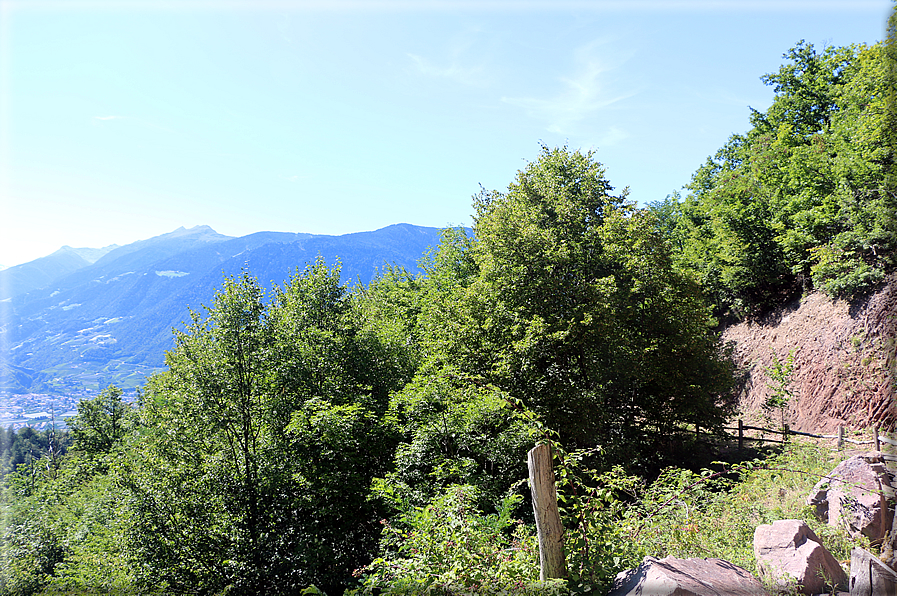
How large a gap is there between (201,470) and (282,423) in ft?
7.52

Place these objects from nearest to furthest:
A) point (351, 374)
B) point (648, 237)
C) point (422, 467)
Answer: point (422, 467) < point (351, 374) < point (648, 237)

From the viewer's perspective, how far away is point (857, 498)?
5.76 metres

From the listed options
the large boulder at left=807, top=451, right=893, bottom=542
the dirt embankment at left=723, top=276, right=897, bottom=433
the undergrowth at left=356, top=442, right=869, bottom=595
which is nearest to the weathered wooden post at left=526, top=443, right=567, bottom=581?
the undergrowth at left=356, top=442, right=869, bottom=595

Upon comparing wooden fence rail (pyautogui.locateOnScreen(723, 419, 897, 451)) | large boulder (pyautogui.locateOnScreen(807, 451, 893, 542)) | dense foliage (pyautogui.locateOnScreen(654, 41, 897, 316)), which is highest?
dense foliage (pyautogui.locateOnScreen(654, 41, 897, 316))

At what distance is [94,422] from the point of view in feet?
104

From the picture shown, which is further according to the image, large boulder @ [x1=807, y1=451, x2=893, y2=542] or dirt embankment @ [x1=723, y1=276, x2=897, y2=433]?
dirt embankment @ [x1=723, y1=276, x2=897, y2=433]

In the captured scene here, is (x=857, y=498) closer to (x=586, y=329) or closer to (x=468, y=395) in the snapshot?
(x=468, y=395)

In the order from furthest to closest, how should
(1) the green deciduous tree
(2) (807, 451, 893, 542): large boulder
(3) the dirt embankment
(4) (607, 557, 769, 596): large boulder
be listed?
(3) the dirt embankment → (1) the green deciduous tree → (2) (807, 451, 893, 542): large boulder → (4) (607, 557, 769, 596): large boulder

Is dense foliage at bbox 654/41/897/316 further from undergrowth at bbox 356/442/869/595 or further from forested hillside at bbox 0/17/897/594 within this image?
undergrowth at bbox 356/442/869/595

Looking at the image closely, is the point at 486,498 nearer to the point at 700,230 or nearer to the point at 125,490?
the point at 125,490

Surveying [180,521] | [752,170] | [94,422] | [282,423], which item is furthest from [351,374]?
[94,422]

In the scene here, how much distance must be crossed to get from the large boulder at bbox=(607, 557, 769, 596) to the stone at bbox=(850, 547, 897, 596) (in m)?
0.74

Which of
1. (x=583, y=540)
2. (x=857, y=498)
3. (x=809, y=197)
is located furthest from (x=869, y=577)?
(x=809, y=197)

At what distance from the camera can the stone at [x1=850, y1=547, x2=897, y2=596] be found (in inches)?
147
